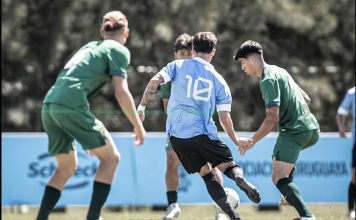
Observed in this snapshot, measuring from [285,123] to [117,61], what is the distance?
1876 millimetres

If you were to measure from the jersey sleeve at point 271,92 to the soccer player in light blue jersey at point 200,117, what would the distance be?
379mm

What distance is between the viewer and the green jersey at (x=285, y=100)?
5.38 meters

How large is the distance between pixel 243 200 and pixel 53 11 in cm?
638

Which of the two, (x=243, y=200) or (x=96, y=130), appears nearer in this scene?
(x=96, y=130)

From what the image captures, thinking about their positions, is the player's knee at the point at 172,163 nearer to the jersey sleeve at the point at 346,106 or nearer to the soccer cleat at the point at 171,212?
the soccer cleat at the point at 171,212

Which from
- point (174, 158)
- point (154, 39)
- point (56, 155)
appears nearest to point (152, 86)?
point (56, 155)

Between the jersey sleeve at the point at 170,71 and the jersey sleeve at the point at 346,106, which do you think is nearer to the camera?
the jersey sleeve at the point at 170,71

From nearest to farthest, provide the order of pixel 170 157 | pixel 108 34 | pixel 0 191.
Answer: pixel 108 34 < pixel 170 157 < pixel 0 191

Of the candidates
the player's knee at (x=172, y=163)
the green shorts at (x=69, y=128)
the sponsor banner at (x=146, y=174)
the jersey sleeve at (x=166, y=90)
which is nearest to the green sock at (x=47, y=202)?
the green shorts at (x=69, y=128)

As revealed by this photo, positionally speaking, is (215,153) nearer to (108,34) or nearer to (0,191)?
(108,34)

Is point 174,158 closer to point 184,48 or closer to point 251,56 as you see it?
point 184,48

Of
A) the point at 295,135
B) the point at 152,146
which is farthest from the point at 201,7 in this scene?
the point at 295,135

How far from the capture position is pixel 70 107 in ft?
15.3

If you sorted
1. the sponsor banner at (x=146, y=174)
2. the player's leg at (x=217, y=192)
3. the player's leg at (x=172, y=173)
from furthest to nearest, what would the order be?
the sponsor banner at (x=146, y=174)
the player's leg at (x=172, y=173)
the player's leg at (x=217, y=192)
